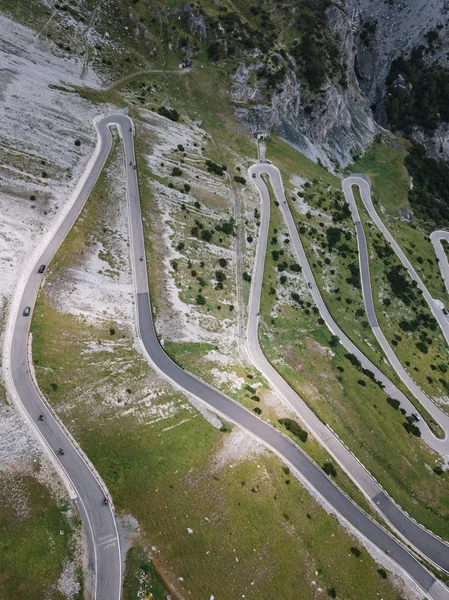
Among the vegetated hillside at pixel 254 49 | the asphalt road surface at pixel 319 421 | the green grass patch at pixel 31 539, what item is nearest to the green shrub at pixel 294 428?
the asphalt road surface at pixel 319 421

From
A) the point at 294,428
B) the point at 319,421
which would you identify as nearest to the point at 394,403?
the point at 319,421

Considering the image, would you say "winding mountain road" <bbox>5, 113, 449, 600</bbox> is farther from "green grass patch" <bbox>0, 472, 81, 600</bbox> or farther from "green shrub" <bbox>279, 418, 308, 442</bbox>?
"green grass patch" <bbox>0, 472, 81, 600</bbox>

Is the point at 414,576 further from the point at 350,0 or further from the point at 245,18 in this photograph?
the point at 350,0

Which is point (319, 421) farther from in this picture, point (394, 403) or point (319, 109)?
point (319, 109)

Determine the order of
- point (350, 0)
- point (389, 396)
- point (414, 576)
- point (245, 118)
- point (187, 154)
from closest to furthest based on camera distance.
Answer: point (414, 576)
point (389, 396)
point (187, 154)
point (245, 118)
point (350, 0)

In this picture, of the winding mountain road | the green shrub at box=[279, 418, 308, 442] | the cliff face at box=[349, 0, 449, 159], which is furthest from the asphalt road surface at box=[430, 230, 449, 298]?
the green shrub at box=[279, 418, 308, 442]

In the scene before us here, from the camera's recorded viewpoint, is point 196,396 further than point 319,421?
No

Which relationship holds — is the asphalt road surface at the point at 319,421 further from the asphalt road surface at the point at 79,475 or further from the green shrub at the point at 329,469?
the asphalt road surface at the point at 79,475

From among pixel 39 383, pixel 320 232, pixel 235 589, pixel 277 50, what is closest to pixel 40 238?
pixel 39 383
